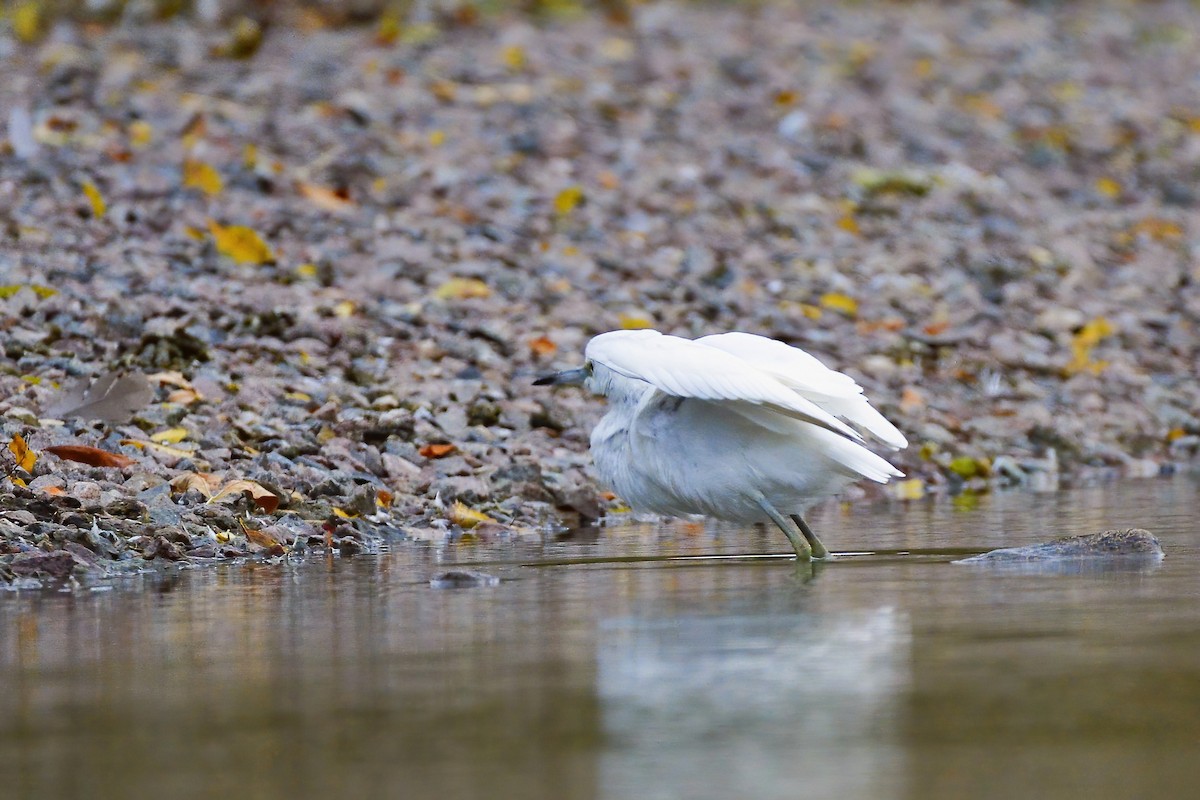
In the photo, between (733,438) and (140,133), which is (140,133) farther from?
(733,438)

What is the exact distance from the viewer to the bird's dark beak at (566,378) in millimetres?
7961

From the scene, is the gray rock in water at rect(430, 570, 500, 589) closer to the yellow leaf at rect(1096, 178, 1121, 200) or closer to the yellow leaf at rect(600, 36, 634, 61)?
the yellow leaf at rect(1096, 178, 1121, 200)

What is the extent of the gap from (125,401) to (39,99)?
6.61 m

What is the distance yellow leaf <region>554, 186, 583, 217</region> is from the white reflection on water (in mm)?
8755

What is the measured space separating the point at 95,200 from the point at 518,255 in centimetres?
287

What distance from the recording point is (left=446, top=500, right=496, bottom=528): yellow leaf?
834 cm

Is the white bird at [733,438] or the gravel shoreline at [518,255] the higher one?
the gravel shoreline at [518,255]

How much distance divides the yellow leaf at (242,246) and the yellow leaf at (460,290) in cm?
110

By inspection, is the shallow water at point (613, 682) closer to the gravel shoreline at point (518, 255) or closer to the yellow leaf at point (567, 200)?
the gravel shoreline at point (518, 255)

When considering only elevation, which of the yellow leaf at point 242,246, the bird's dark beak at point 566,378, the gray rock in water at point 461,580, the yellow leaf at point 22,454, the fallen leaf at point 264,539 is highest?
the yellow leaf at point 242,246

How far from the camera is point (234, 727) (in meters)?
4.02

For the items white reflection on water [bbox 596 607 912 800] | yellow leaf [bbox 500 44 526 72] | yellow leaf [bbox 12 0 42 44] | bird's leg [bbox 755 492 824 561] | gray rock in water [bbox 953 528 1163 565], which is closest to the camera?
white reflection on water [bbox 596 607 912 800]

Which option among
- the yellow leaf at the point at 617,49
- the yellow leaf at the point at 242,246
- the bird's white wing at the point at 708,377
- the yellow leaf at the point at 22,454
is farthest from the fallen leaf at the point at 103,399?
the yellow leaf at the point at 617,49

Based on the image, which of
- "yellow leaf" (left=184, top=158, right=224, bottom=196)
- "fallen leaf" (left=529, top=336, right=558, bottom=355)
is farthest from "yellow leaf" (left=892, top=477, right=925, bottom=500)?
"yellow leaf" (left=184, top=158, right=224, bottom=196)
